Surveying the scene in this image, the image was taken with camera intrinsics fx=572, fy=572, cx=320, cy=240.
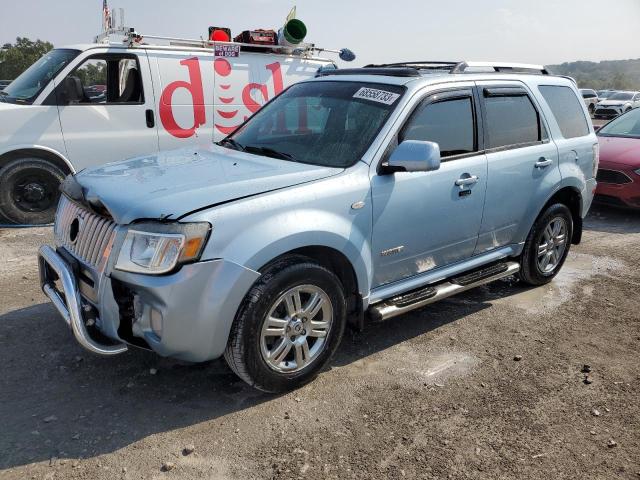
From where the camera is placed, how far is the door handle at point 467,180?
403cm

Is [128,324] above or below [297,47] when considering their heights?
below

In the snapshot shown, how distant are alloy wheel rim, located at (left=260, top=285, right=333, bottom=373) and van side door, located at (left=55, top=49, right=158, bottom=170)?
4700 millimetres

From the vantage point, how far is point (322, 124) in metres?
4.01

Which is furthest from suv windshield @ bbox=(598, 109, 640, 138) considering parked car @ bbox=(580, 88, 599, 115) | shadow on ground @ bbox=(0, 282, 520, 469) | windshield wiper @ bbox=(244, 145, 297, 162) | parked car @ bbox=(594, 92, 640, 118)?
parked car @ bbox=(594, 92, 640, 118)

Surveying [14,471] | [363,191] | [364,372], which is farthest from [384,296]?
[14,471]

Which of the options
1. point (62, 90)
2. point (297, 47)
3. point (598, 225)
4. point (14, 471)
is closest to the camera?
point (14, 471)

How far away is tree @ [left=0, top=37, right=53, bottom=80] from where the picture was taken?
90.8 feet

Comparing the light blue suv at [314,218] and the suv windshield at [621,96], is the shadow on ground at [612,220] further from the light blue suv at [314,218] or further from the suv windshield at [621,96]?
the suv windshield at [621,96]

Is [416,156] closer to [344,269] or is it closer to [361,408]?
[344,269]

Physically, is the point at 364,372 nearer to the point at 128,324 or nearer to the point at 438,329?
the point at 438,329

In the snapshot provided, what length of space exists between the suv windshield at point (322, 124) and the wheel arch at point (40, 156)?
3.33 metres

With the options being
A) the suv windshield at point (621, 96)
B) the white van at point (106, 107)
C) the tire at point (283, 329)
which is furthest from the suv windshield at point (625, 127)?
the suv windshield at point (621, 96)

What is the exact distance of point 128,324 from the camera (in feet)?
9.90

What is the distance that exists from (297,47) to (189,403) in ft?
20.9
